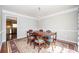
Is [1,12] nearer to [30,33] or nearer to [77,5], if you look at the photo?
Result: [30,33]

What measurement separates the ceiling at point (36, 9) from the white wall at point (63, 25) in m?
0.15

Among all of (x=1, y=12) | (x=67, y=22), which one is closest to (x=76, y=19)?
(x=67, y=22)

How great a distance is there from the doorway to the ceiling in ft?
0.96

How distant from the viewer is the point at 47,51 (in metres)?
1.94

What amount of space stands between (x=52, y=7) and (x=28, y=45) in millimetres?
1136

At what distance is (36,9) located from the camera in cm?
193

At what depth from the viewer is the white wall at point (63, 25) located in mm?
1904

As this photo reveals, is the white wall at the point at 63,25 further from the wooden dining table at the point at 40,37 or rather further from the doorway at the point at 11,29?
the doorway at the point at 11,29

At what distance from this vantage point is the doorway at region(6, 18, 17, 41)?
6.30 ft

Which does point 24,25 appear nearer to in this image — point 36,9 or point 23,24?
point 23,24

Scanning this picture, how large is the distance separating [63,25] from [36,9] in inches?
A: 31.8

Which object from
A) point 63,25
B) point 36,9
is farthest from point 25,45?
point 63,25

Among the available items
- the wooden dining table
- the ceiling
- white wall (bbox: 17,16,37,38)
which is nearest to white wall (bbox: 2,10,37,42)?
white wall (bbox: 17,16,37,38)
